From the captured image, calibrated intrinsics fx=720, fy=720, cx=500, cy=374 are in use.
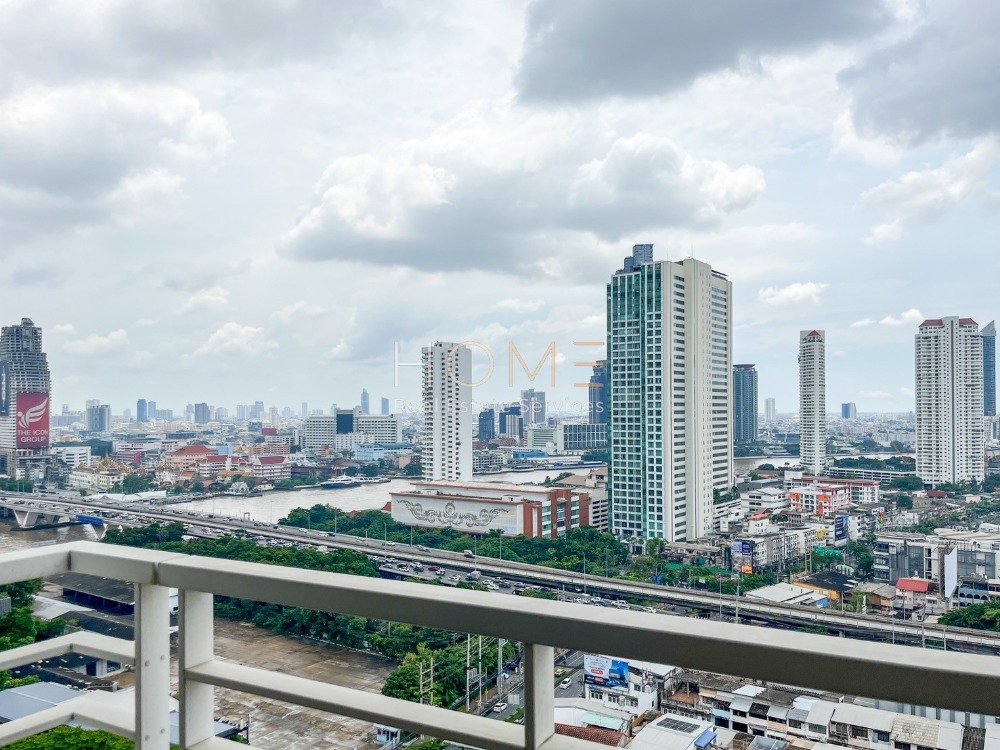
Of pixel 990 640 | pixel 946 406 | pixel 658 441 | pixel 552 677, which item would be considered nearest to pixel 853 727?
pixel 552 677

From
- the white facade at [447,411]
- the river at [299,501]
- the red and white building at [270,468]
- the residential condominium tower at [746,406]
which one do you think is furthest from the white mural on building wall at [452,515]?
the residential condominium tower at [746,406]

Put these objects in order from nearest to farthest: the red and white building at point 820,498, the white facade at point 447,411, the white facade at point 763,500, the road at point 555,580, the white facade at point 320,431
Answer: the road at point 555,580, the red and white building at point 820,498, the white facade at point 763,500, the white facade at point 447,411, the white facade at point 320,431

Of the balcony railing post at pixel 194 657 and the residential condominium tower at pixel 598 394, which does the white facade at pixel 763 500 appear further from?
the balcony railing post at pixel 194 657

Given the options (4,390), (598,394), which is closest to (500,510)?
(598,394)

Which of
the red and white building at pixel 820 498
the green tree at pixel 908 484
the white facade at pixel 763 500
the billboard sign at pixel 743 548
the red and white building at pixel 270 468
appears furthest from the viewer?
the red and white building at pixel 270 468

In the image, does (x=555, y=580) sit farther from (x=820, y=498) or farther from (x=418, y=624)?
(x=418, y=624)

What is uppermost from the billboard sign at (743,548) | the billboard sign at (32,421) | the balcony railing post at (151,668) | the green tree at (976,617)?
the balcony railing post at (151,668)

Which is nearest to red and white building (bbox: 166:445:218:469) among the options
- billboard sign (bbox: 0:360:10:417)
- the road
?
billboard sign (bbox: 0:360:10:417)

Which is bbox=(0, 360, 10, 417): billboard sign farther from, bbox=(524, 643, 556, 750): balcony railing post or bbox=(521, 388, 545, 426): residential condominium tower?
bbox=(524, 643, 556, 750): balcony railing post
